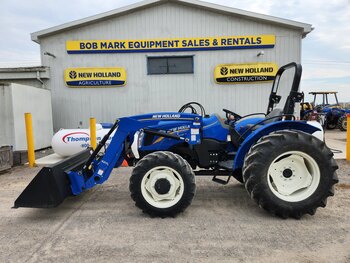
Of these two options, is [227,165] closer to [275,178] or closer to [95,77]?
[275,178]

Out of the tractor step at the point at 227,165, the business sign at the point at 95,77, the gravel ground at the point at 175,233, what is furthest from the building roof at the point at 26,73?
the tractor step at the point at 227,165

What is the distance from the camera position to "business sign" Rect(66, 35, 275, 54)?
10.8 m

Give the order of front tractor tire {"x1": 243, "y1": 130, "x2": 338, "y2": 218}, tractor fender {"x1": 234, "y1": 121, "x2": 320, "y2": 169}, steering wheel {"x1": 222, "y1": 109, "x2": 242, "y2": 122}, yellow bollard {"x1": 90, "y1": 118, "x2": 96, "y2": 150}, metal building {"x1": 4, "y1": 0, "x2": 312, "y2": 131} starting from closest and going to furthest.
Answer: front tractor tire {"x1": 243, "y1": 130, "x2": 338, "y2": 218}
tractor fender {"x1": 234, "y1": 121, "x2": 320, "y2": 169}
steering wheel {"x1": 222, "y1": 109, "x2": 242, "y2": 122}
yellow bollard {"x1": 90, "y1": 118, "x2": 96, "y2": 150}
metal building {"x1": 4, "y1": 0, "x2": 312, "y2": 131}

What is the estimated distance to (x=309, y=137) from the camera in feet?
11.2

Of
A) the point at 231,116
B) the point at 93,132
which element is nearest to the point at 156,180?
the point at 231,116

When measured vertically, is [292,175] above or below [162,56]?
below

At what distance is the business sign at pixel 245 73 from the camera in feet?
35.4

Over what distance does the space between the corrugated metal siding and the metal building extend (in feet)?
0.12

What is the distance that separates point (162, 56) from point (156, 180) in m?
8.18

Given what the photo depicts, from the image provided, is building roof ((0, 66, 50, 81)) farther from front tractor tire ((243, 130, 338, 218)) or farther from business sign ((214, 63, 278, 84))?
front tractor tire ((243, 130, 338, 218))

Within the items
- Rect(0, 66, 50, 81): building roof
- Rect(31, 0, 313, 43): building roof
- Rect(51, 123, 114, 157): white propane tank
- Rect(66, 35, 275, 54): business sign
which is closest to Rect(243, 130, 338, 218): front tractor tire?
Rect(51, 123, 114, 157): white propane tank

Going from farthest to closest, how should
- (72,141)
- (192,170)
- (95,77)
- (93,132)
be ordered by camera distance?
(95,77)
(72,141)
(93,132)
(192,170)

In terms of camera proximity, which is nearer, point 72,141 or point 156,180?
point 156,180

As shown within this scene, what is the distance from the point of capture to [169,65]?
431 inches
